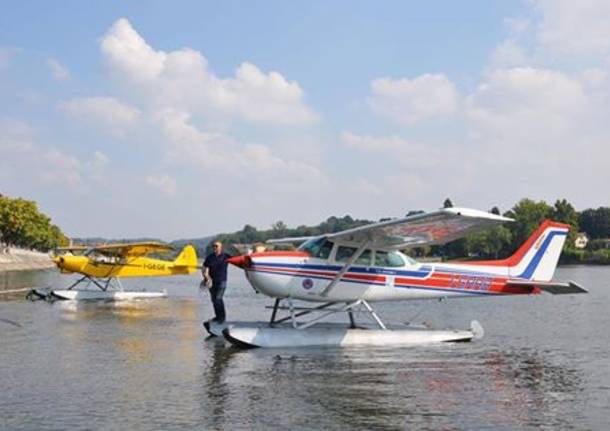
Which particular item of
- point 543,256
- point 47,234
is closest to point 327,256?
point 543,256

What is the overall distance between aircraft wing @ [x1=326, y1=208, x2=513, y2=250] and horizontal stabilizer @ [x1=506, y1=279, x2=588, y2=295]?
1.74 m

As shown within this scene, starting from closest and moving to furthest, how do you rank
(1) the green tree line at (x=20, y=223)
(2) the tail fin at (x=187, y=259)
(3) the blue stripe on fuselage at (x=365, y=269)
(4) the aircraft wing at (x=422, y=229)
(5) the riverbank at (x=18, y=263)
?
(4) the aircraft wing at (x=422, y=229), (3) the blue stripe on fuselage at (x=365, y=269), (2) the tail fin at (x=187, y=259), (5) the riverbank at (x=18, y=263), (1) the green tree line at (x=20, y=223)

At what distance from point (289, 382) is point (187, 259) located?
69.2 ft

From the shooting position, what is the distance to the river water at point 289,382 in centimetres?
686

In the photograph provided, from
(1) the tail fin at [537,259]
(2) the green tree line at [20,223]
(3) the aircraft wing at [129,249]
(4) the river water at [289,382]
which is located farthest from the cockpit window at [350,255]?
(2) the green tree line at [20,223]

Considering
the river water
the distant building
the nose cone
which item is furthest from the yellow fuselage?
the distant building

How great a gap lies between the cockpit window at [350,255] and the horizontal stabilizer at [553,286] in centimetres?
284

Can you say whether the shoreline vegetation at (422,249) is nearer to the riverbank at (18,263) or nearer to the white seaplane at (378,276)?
the riverbank at (18,263)

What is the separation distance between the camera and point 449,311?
22.3 metres

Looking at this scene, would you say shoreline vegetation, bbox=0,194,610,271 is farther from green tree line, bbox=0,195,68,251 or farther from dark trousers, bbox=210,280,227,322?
dark trousers, bbox=210,280,227,322

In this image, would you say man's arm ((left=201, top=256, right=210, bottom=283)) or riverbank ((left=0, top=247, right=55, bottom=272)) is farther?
riverbank ((left=0, top=247, right=55, bottom=272))

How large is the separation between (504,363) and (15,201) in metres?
88.1

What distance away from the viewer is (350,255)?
511 inches

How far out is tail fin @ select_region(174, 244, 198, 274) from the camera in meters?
29.1
